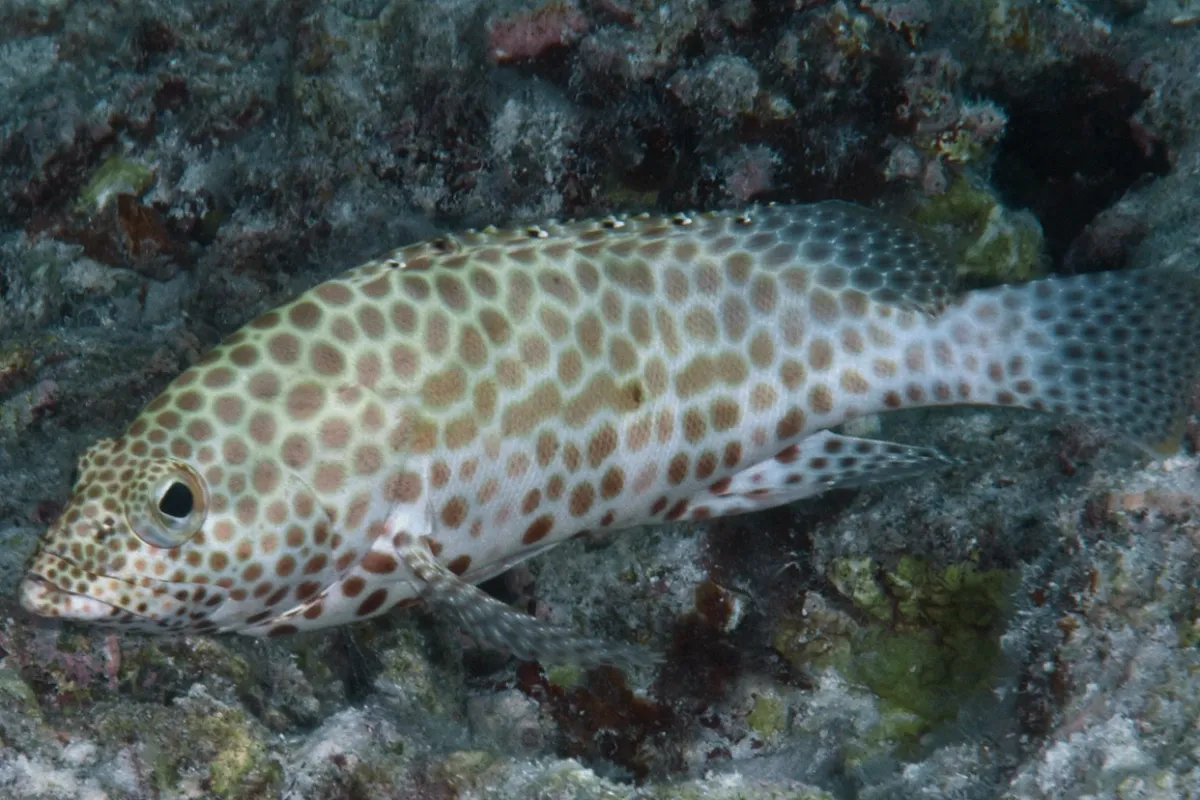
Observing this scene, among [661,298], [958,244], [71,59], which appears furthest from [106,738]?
[71,59]

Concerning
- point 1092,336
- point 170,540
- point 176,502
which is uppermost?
point 1092,336

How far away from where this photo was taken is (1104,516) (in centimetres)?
320

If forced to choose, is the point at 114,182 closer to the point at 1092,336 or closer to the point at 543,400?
the point at 543,400

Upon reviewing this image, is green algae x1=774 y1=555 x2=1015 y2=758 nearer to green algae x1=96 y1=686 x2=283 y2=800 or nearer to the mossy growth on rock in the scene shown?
the mossy growth on rock

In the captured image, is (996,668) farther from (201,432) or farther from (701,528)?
(201,432)

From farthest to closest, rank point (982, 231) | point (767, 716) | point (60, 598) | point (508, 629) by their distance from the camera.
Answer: point (982, 231) → point (767, 716) → point (508, 629) → point (60, 598)

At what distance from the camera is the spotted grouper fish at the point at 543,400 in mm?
3068

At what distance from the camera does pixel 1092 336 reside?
3.84 meters

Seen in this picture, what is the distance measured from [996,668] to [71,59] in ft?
24.9

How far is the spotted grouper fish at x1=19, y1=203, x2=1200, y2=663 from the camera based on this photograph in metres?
3.07

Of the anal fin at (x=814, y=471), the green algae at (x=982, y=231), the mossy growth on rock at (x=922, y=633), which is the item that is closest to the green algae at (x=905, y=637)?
the mossy growth on rock at (x=922, y=633)

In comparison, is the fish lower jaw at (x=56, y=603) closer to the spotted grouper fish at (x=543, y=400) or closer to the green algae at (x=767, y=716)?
the spotted grouper fish at (x=543, y=400)

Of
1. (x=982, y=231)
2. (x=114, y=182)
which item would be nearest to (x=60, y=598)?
(x=114, y=182)

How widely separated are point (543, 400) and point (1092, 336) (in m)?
2.27
